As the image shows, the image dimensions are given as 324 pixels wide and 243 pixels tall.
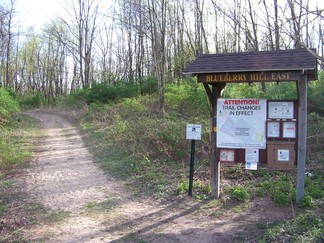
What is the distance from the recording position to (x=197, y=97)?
58.4 ft

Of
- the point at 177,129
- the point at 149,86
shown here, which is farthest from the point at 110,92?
the point at 177,129

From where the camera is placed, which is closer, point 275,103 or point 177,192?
point 275,103

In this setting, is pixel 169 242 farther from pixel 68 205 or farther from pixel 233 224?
pixel 68 205

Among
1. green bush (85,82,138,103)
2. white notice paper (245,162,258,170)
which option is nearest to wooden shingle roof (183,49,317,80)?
white notice paper (245,162,258,170)

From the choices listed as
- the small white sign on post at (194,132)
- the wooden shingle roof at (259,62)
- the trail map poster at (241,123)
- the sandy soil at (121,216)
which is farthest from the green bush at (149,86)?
the wooden shingle roof at (259,62)

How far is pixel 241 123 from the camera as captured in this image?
7180 mm

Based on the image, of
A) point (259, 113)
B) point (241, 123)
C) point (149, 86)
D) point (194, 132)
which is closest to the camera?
point (259, 113)

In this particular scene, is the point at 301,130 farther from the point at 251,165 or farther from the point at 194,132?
the point at 194,132

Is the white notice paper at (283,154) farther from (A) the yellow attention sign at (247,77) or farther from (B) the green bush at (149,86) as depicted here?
(B) the green bush at (149,86)

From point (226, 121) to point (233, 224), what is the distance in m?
2.20

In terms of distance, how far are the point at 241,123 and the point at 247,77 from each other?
990 millimetres

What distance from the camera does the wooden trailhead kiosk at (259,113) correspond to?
21.4 feet

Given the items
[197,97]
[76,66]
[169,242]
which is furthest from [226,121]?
[76,66]

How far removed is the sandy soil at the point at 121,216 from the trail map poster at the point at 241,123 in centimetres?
126
